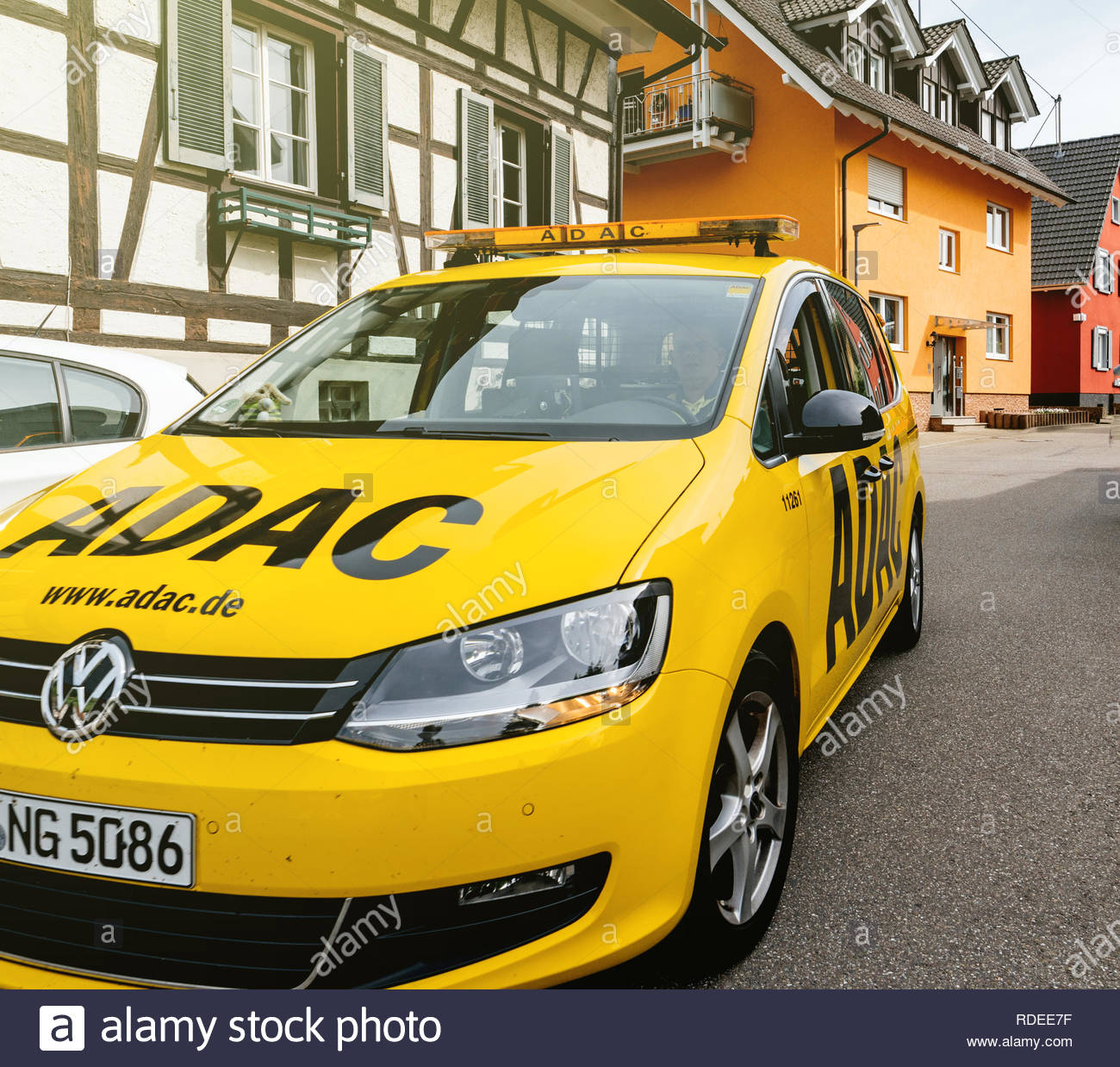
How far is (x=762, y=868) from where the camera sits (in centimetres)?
272

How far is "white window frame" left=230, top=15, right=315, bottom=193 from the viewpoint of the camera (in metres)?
10.5

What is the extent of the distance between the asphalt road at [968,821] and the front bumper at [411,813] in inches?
8.5

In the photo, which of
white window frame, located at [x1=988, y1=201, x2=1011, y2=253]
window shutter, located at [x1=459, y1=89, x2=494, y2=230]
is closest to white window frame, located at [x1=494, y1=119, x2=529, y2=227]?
window shutter, located at [x1=459, y1=89, x2=494, y2=230]

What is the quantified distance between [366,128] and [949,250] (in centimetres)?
2310

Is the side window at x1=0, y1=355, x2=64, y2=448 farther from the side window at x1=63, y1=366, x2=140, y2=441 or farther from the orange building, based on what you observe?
the orange building

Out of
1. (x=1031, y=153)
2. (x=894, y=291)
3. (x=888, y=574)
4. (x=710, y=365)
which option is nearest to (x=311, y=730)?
(x=710, y=365)

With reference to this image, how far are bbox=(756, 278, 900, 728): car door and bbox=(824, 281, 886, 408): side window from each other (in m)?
0.02

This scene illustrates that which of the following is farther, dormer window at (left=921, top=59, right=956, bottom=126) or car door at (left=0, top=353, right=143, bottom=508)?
dormer window at (left=921, top=59, right=956, bottom=126)

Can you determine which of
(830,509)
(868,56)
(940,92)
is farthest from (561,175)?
(940,92)

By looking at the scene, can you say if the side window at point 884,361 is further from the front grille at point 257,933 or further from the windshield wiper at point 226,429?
the front grille at point 257,933

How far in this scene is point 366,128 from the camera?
11.4 metres

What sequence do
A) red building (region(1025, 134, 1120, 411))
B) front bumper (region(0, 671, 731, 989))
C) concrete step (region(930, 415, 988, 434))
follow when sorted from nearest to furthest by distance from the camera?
front bumper (region(0, 671, 731, 989)) < concrete step (region(930, 415, 988, 434)) < red building (region(1025, 134, 1120, 411))

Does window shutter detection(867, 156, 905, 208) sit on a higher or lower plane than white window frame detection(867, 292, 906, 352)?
higher
